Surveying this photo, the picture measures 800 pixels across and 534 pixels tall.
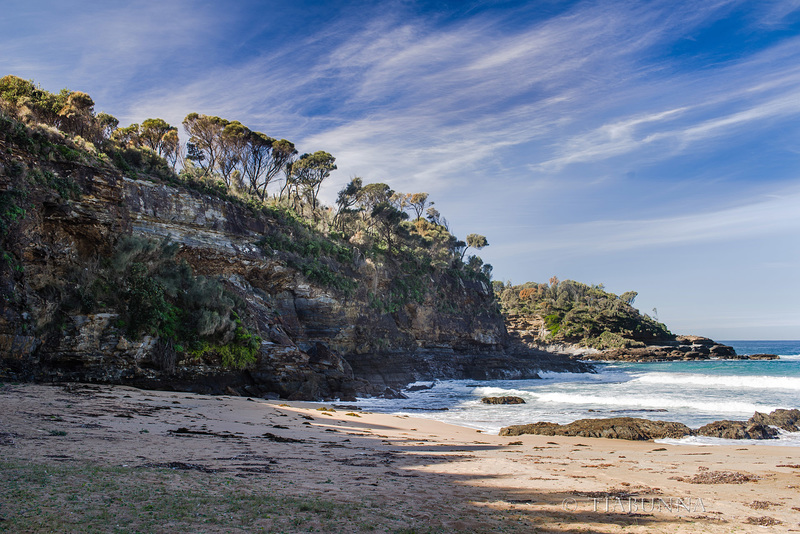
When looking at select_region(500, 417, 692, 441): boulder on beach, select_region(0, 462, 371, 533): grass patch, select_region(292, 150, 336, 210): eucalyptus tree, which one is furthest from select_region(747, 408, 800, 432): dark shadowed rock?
select_region(292, 150, 336, 210): eucalyptus tree

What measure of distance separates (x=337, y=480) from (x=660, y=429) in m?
10.6

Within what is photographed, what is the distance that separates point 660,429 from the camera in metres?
12.3

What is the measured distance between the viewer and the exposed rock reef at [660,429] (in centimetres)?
1192

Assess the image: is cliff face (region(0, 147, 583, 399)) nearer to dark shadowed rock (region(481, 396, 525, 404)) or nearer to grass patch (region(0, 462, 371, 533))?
dark shadowed rock (region(481, 396, 525, 404))

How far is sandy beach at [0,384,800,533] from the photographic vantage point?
3494 mm

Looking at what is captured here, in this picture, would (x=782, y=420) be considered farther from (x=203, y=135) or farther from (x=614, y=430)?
(x=203, y=135)

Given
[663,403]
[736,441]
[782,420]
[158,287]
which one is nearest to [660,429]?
[736,441]

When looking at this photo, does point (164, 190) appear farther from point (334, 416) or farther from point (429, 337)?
point (429, 337)

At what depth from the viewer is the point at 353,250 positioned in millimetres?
34656

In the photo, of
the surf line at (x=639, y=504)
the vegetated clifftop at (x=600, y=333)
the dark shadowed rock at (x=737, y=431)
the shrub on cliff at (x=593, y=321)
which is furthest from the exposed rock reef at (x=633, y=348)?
the surf line at (x=639, y=504)

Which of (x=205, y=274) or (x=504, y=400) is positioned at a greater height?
(x=205, y=274)

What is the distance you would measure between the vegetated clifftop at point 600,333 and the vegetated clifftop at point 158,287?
4962cm

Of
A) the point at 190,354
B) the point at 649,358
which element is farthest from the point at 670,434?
the point at 649,358

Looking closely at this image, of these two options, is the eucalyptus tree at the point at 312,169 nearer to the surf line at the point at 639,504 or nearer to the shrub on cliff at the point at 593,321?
the surf line at the point at 639,504
